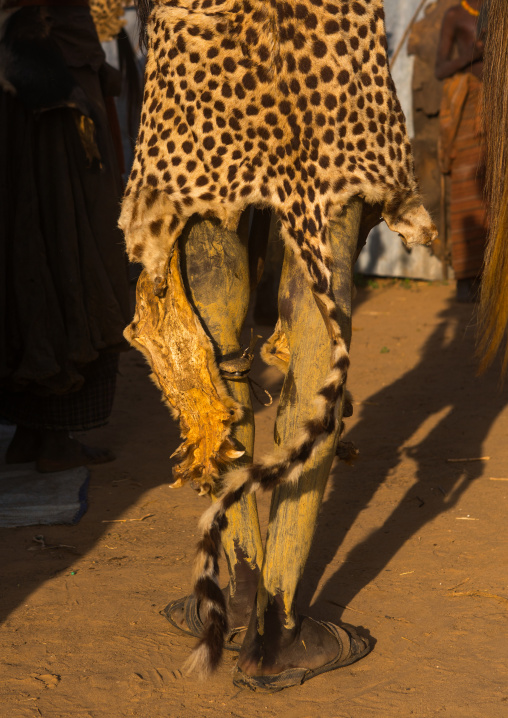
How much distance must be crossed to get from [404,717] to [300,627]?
29 cm

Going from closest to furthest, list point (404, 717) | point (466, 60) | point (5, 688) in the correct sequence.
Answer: point (404, 717)
point (5, 688)
point (466, 60)

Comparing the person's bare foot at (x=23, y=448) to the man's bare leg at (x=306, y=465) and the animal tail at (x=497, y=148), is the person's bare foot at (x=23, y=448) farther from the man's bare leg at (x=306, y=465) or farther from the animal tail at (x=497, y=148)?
the animal tail at (x=497, y=148)

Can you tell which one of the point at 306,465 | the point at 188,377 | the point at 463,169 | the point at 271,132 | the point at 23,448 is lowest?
the point at 23,448

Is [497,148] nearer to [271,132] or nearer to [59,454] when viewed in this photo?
[271,132]

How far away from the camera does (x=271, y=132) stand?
163 cm

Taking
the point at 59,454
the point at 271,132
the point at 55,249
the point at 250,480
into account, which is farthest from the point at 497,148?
the point at 59,454

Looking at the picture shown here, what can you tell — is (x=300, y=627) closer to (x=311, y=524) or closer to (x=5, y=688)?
(x=311, y=524)

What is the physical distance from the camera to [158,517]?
2.90m

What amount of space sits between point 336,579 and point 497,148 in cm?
126

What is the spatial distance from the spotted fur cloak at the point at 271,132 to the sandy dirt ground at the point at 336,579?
0.43 m

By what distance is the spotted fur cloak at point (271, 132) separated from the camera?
1.59 metres

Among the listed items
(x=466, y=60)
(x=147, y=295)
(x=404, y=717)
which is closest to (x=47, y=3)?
(x=147, y=295)

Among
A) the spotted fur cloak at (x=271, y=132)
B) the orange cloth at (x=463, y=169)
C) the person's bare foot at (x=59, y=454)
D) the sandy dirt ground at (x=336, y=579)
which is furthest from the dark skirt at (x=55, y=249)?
the orange cloth at (x=463, y=169)

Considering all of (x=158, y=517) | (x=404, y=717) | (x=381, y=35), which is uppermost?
(x=381, y=35)
